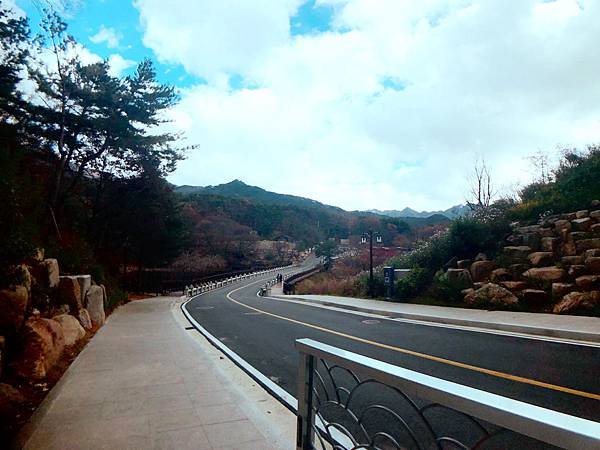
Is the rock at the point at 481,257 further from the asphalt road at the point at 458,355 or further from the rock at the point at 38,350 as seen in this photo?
the rock at the point at 38,350

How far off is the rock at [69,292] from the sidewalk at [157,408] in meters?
2.85

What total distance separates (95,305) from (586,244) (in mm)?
15456

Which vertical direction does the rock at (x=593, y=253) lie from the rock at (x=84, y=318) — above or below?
above

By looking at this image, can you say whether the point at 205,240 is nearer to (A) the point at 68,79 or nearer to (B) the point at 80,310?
(A) the point at 68,79

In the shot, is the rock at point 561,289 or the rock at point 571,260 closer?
the rock at point 561,289

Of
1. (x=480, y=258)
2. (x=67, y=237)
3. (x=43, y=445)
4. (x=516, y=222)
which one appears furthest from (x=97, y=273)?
(x=516, y=222)

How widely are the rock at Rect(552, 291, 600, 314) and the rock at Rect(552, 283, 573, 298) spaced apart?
0.37m

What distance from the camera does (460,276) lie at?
13477 mm

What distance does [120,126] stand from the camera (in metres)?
18.5

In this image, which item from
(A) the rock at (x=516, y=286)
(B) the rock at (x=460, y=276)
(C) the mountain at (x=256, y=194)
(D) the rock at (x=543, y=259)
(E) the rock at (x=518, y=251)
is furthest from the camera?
(C) the mountain at (x=256, y=194)

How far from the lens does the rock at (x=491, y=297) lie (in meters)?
11.3

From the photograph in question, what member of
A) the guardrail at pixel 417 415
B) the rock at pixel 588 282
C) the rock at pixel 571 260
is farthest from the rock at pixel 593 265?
the guardrail at pixel 417 415

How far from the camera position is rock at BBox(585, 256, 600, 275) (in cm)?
1024

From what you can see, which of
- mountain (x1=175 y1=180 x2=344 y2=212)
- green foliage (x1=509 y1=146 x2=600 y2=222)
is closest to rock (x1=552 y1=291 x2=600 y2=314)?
green foliage (x1=509 y1=146 x2=600 y2=222)
